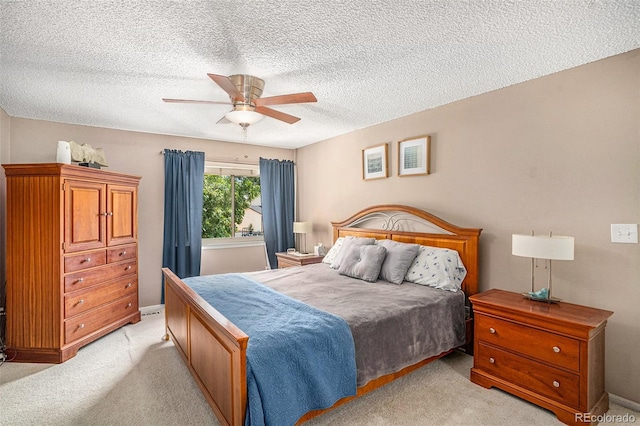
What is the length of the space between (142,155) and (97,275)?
1788mm

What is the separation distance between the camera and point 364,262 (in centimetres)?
344

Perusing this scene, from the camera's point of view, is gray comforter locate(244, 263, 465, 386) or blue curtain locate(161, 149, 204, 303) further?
blue curtain locate(161, 149, 204, 303)

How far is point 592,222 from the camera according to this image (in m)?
2.50

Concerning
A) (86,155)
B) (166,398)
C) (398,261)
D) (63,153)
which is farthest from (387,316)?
(86,155)

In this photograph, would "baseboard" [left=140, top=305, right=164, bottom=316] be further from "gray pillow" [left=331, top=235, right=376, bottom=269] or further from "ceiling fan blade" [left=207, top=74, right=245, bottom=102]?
"ceiling fan blade" [left=207, top=74, right=245, bottom=102]

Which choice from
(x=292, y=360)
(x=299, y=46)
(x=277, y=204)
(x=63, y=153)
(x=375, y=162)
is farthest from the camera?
(x=277, y=204)

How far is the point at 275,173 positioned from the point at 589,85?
424cm

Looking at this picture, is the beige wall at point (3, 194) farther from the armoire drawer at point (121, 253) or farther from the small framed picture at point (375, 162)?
the small framed picture at point (375, 162)

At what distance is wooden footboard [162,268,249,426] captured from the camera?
1.69 metres

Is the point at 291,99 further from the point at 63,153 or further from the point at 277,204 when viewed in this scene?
the point at 277,204

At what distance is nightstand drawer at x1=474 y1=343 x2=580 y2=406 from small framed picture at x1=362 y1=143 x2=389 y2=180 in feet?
7.61

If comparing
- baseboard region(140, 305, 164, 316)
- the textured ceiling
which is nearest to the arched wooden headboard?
the textured ceiling

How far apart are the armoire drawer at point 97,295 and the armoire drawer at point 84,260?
24 cm

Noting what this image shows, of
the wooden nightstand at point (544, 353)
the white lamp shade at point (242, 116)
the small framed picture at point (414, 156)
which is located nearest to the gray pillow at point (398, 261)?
the wooden nightstand at point (544, 353)
